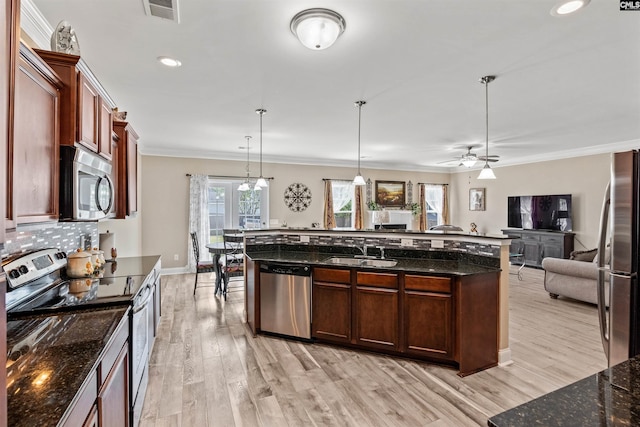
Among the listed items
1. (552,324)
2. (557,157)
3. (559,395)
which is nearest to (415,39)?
(559,395)

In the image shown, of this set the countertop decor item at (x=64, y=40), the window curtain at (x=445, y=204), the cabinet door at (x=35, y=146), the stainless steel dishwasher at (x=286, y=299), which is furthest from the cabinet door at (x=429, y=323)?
the window curtain at (x=445, y=204)

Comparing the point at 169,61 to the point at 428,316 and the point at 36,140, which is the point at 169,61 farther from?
the point at 428,316

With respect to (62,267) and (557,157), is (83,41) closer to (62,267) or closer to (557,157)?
(62,267)

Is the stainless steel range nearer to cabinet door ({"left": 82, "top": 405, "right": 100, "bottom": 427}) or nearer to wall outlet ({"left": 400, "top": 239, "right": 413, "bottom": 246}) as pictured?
cabinet door ({"left": 82, "top": 405, "right": 100, "bottom": 427})

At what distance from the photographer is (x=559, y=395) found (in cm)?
84

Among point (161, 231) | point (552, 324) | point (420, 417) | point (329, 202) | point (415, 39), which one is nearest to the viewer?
point (420, 417)

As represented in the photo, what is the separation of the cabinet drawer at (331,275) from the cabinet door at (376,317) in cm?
15

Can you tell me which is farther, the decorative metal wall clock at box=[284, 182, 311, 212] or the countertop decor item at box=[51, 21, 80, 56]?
the decorative metal wall clock at box=[284, 182, 311, 212]

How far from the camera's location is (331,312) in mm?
3197

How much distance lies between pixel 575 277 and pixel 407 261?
10.2 ft

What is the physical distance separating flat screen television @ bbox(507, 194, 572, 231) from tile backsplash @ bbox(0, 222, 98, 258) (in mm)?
8412

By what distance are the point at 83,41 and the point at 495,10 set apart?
2.93 meters

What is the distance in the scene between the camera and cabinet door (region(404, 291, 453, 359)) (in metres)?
2.75

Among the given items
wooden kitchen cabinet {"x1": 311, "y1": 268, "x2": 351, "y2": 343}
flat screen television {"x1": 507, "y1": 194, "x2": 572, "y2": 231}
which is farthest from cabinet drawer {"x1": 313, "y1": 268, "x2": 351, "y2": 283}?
flat screen television {"x1": 507, "y1": 194, "x2": 572, "y2": 231}
